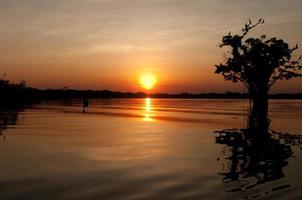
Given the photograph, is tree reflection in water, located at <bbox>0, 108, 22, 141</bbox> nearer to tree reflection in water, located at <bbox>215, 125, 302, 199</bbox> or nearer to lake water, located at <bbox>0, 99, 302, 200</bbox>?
lake water, located at <bbox>0, 99, 302, 200</bbox>

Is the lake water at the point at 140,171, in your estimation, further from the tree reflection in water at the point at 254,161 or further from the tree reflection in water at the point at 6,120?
the tree reflection in water at the point at 6,120

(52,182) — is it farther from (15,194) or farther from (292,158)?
(292,158)

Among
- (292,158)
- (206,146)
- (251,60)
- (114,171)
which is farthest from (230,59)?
(114,171)

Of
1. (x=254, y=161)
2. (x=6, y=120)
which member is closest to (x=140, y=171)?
(x=254, y=161)

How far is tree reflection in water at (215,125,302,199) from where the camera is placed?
45.3 feet

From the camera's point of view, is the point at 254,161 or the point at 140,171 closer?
the point at 140,171

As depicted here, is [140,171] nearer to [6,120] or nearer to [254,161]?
[254,161]

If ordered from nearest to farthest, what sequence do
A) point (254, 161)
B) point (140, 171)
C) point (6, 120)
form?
point (140, 171)
point (254, 161)
point (6, 120)

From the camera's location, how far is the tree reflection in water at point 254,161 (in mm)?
13820

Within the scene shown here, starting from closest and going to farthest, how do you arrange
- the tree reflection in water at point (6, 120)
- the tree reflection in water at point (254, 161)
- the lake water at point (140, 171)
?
the lake water at point (140, 171)
the tree reflection in water at point (254, 161)
the tree reflection in water at point (6, 120)

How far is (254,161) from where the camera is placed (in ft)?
62.2

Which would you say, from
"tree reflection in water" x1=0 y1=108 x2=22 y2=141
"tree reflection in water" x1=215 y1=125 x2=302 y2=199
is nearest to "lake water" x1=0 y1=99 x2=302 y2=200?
"tree reflection in water" x1=215 y1=125 x2=302 y2=199

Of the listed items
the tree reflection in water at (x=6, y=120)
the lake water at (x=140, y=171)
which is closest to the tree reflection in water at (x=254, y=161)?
the lake water at (x=140, y=171)

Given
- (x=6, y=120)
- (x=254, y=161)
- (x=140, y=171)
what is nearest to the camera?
(x=140, y=171)
